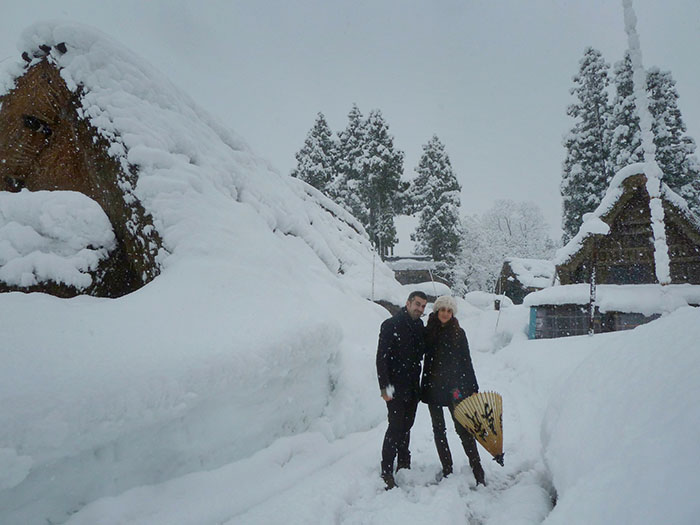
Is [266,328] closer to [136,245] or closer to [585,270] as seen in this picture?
[136,245]

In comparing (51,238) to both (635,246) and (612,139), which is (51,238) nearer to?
(635,246)

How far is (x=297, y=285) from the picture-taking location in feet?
17.2

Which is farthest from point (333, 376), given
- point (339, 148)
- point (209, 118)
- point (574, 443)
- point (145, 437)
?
point (339, 148)

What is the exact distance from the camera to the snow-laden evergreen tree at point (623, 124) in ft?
60.2

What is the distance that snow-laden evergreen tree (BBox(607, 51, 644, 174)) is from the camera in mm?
18359

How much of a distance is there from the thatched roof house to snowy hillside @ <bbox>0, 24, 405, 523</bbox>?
16cm

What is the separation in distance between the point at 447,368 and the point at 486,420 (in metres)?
0.51

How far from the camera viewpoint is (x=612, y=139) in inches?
765

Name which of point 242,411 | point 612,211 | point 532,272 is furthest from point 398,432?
point 532,272

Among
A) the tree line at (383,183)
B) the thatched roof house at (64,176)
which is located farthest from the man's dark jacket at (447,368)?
the tree line at (383,183)

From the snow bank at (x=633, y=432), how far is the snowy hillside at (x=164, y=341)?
226 cm

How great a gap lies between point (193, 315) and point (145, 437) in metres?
1.08

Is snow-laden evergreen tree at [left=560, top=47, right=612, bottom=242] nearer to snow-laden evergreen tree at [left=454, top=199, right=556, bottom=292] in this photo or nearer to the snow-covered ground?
snow-laden evergreen tree at [left=454, top=199, right=556, bottom=292]

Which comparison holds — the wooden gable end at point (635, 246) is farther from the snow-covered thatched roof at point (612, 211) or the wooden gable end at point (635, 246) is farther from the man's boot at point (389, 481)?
the man's boot at point (389, 481)
